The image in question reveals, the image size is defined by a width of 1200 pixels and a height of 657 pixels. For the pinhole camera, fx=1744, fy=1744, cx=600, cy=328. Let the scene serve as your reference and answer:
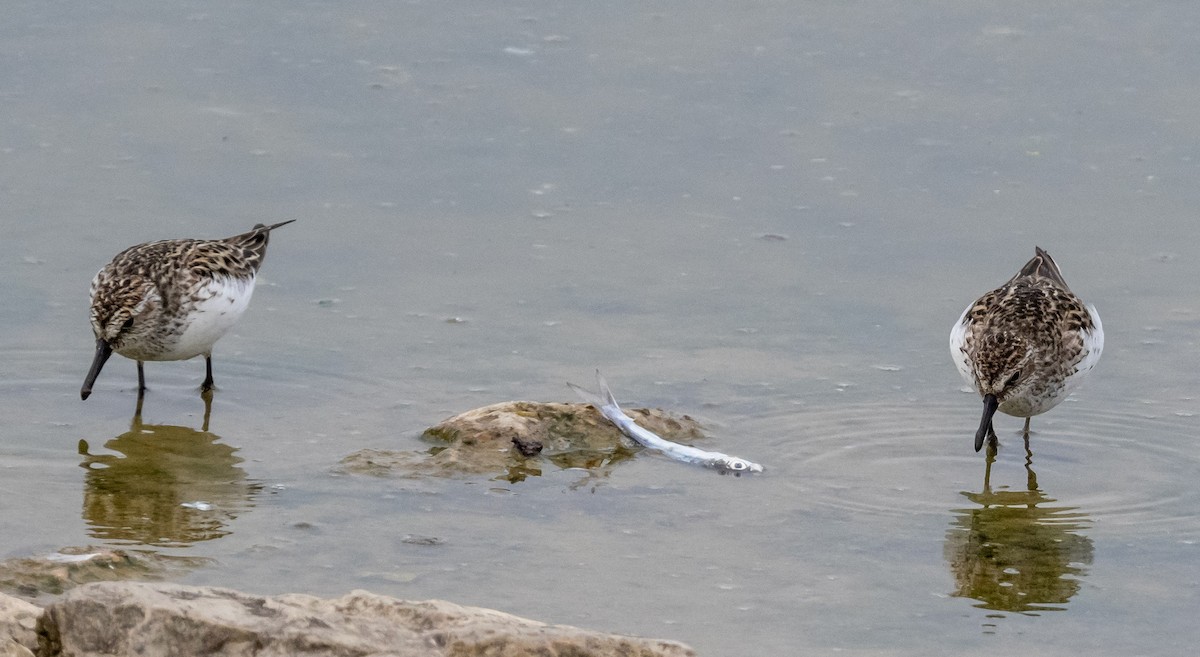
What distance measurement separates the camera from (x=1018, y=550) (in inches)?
378

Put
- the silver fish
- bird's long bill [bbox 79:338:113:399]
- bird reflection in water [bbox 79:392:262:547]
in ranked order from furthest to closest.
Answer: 1. bird's long bill [bbox 79:338:113:399]
2. the silver fish
3. bird reflection in water [bbox 79:392:262:547]

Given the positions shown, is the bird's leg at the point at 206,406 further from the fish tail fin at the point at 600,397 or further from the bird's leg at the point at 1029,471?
the bird's leg at the point at 1029,471

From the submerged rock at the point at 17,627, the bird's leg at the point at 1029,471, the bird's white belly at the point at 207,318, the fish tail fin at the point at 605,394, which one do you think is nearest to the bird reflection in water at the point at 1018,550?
the bird's leg at the point at 1029,471

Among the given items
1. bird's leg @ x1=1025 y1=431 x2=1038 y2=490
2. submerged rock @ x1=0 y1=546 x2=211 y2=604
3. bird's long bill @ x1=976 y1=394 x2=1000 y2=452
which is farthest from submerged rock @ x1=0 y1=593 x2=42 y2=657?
bird's leg @ x1=1025 y1=431 x2=1038 y2=490

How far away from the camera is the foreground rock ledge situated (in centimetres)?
607

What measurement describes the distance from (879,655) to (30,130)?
35.9ft

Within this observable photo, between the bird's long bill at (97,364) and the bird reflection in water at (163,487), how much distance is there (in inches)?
14.8

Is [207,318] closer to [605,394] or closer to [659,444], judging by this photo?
[605,394]

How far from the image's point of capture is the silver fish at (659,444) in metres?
10.5

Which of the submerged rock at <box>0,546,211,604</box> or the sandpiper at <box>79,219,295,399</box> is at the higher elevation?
the sandpiper at <box>79,219,295,399</box>

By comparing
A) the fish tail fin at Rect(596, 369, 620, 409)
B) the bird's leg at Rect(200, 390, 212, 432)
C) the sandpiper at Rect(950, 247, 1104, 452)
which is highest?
the sandpiper at Rect(950, 247, 1104, 452)

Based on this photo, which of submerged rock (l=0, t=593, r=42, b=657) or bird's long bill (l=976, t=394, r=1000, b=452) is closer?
submerged rock (l=0, t=593, r=42, b=657)

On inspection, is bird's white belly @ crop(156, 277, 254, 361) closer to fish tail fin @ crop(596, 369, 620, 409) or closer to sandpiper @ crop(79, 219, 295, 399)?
sandpiper @ crop(79, 219, 295, 399)

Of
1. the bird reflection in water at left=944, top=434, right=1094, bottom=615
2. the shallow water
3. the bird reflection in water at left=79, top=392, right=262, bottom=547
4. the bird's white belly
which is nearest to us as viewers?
the bird reflection in water at left=944, top=434, right=1094, bottom=615
